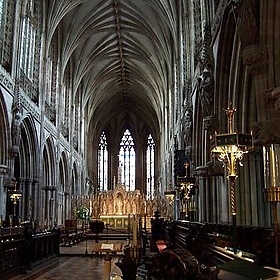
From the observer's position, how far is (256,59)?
9.02 metres

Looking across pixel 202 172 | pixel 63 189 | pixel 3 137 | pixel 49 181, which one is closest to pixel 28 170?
pixel 3 137

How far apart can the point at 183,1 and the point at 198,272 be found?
21742 mm

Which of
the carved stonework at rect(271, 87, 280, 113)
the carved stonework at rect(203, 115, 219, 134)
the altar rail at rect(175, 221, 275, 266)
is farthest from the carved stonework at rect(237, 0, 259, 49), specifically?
the carved stonework at rect(203, 115, 219, 134)

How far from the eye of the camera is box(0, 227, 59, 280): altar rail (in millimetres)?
11539

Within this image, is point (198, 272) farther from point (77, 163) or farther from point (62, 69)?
point (77, 163)

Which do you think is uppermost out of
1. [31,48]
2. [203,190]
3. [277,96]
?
[31,48]

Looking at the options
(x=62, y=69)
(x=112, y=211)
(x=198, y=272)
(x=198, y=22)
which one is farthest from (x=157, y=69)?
(x=198, y=272)

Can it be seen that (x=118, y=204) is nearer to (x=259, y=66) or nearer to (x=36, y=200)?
(x=36, y=200)

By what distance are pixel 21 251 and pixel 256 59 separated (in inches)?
343

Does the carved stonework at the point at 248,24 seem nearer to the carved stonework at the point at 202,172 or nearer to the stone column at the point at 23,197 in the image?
the carved stonework at the point at 202,172

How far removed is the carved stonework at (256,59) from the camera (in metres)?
8.98

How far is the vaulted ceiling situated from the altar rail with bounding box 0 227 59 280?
1485 centimetres

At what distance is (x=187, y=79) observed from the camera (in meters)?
22.1

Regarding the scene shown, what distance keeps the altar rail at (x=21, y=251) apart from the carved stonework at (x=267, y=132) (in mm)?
6855
